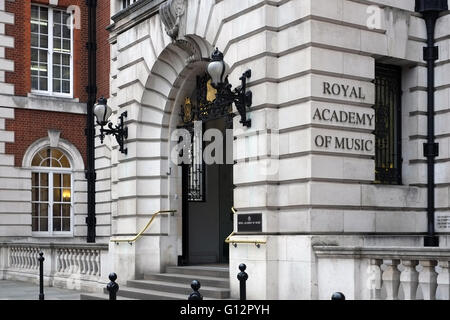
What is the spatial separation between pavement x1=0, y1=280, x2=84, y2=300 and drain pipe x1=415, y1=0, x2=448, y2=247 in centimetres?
784

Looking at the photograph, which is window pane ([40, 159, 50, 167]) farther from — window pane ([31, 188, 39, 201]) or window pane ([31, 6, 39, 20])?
window pane ([31, 6, 39, 20])

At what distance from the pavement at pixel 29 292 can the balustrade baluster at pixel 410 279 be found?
8.38 metres

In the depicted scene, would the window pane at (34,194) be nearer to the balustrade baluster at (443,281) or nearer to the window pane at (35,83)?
the window pane at (35,83)

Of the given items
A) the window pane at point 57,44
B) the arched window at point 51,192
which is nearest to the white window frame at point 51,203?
the arched window at point 51,192

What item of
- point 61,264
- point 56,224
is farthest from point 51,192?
point 61,264

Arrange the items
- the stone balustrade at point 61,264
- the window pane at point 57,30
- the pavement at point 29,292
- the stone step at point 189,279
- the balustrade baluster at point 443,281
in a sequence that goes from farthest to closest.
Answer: the window pane at point 57,30
the stone balustrade at point 61,264
the pavement at point 29,292
the stone step at point 189,279
the balustrade baluster at point 443,281

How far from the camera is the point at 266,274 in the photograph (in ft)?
39.1

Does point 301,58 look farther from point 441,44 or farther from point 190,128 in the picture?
point 190,128

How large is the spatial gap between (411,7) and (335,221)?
14.7 ft

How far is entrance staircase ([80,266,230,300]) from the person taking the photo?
1291cm

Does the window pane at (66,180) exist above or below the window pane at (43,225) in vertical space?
above

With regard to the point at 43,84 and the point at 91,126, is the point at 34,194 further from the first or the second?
the point at 43,84

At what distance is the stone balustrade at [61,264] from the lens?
16.8 metres

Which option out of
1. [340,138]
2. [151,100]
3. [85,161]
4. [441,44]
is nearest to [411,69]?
[441,44]
